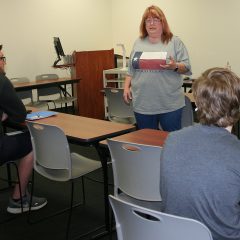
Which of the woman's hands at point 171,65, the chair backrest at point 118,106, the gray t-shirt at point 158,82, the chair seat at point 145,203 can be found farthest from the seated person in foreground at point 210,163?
the chair backrest at point 118,106

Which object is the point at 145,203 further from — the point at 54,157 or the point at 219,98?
the point at 219,98

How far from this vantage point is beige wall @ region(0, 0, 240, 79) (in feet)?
22.3

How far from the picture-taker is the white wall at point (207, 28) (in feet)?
Result: 21.9

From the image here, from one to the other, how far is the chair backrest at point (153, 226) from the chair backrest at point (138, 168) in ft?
2.01

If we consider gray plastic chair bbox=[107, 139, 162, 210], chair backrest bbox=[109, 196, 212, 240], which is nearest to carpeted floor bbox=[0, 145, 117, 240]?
gray plastic chair bbox=[107, 139, 162, 210]

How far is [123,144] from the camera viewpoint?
204cm

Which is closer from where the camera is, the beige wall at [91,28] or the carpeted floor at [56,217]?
the carpeted floor at [56,217]

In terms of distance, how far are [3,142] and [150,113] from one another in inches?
43.8

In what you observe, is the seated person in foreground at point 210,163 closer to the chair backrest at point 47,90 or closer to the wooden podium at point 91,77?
the chair backrest at point 47,90

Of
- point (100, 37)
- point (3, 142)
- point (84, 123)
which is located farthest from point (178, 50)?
point (100, 37)

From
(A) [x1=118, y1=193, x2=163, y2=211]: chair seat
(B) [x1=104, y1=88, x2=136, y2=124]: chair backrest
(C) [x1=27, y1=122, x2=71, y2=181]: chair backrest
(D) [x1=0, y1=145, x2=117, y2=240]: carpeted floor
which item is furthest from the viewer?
(B) [x1=104, y1=88, x2=136, y2=124]: chair backrest

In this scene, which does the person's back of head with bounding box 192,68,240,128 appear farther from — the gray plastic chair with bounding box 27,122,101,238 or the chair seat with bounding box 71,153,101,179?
the chair seat with bounding box 71,153,101,179

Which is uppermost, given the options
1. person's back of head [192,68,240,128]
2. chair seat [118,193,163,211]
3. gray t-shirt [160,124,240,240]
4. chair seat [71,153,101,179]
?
person's back of head [192,68,240,128]

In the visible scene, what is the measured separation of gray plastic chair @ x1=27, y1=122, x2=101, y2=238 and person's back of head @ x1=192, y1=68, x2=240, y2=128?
127cm
